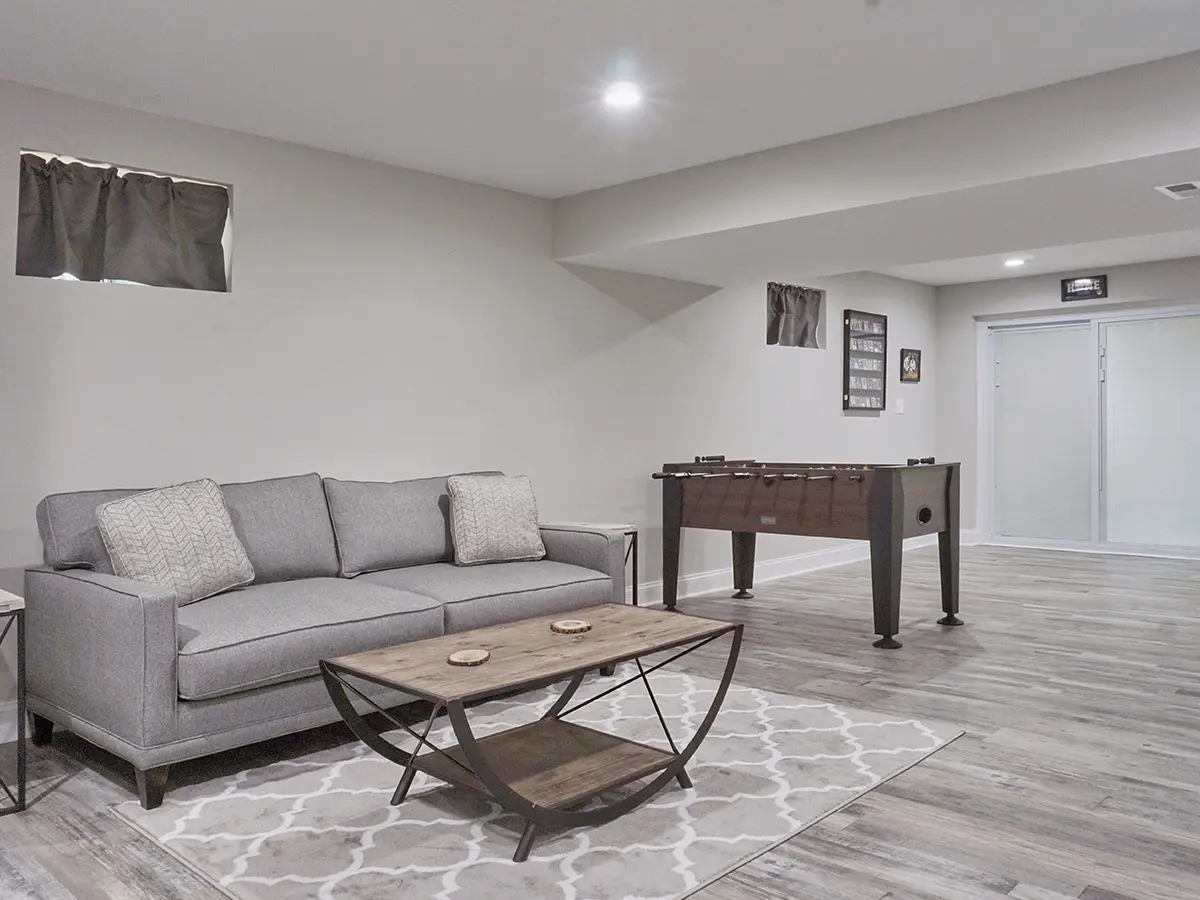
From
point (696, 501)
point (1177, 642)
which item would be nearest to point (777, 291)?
point (696, 501)

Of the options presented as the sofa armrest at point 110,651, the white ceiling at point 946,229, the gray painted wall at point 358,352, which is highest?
the white ceiling at point 946,229

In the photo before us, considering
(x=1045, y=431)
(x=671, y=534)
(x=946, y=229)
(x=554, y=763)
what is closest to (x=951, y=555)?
(x=671, y=534)

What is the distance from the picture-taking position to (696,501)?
561cm

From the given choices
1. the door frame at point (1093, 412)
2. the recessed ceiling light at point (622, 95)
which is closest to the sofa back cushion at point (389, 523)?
the recessed ceiling light at point (622, 95)

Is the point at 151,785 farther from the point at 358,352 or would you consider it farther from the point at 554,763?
the point at 358,352

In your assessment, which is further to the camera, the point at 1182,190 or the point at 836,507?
the point at 836,507

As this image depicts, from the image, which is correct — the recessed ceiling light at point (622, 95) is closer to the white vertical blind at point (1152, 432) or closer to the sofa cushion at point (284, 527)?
the sofa cushion at point (284, 527)

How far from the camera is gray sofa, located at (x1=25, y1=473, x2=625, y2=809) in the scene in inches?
108

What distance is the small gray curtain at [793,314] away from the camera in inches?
275

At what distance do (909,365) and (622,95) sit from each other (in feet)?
18.3

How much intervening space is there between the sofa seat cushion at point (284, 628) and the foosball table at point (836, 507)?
7.59 feet

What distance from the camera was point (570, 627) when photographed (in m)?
2.86

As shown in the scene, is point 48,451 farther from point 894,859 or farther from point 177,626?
point 894,859

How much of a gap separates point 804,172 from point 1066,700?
2476 mm
